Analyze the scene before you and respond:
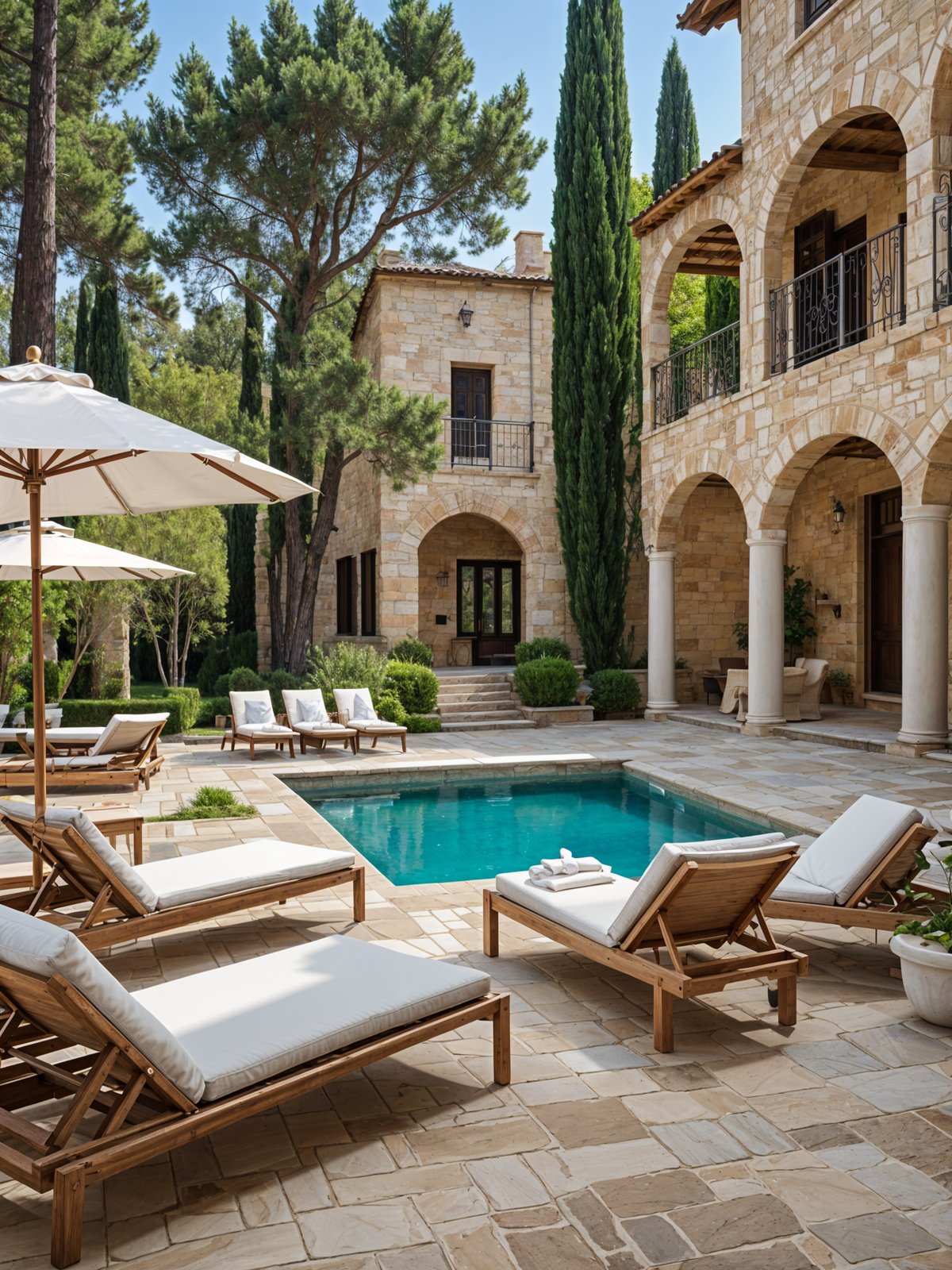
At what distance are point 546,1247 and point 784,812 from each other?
6101 millimetres

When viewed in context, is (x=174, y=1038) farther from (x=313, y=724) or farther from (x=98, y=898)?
(x=313, y=724)

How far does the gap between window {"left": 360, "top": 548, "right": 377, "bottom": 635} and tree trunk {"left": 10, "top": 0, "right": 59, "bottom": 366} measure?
886 centimetres

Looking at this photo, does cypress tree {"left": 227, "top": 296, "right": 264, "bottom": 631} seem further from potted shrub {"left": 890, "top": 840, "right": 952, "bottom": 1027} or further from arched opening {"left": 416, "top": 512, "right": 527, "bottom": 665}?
potted shrub {"left": 890, "top": 840, "right": 952, "bottom": 1027}

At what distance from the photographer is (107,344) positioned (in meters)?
19.0

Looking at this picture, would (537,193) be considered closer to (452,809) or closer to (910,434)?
(910,434)

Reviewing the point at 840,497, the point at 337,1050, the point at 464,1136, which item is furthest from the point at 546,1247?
the point at 840,497

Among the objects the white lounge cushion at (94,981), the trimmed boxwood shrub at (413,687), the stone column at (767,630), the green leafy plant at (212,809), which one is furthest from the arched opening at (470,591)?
the white lounge cushion at (94,981)

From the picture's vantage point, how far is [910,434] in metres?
10.5

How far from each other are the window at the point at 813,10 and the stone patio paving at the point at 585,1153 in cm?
1174

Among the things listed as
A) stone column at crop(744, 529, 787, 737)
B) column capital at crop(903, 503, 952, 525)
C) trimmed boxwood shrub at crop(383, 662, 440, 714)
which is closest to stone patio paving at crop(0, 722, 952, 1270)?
column capital at crop(903, 503, 952, 525)

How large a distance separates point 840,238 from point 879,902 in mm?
11935

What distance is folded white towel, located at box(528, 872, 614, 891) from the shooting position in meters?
4.61

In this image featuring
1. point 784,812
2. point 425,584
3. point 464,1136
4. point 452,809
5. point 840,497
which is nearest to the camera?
point 464,1136

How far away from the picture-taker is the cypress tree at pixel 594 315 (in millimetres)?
16938
